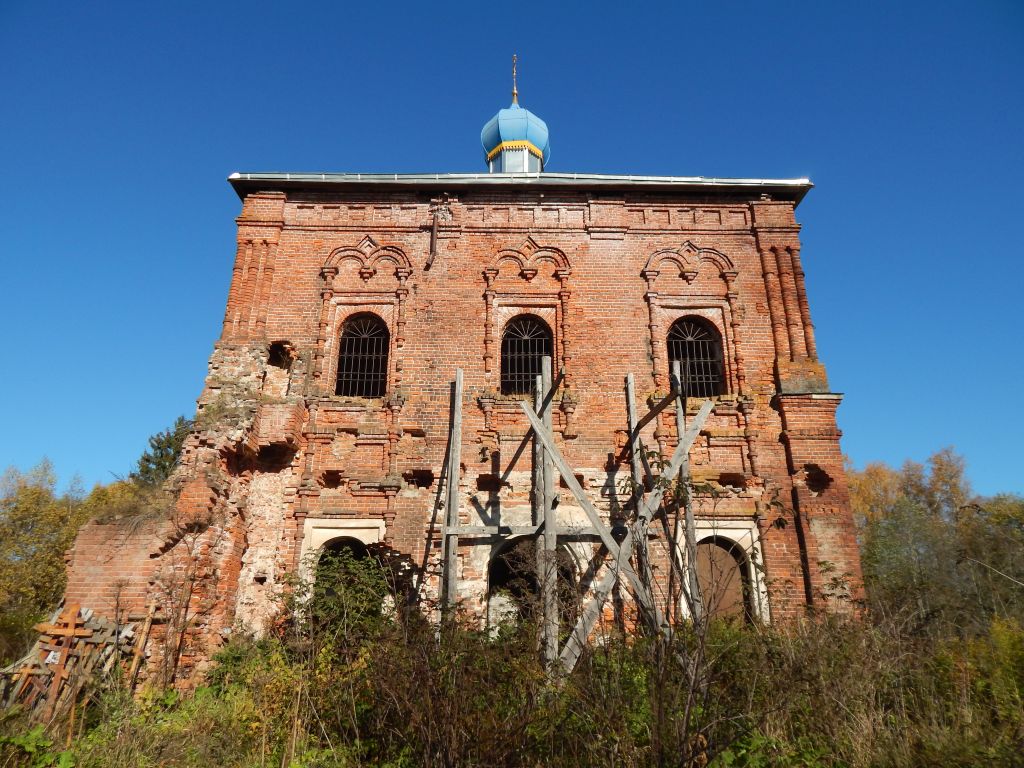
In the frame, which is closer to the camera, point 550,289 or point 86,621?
point 86,621

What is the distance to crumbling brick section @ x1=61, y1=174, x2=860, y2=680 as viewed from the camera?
9516 millimetres

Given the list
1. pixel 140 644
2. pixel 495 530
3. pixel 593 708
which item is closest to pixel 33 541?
pixel 140 644

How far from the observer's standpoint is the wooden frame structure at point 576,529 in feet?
25.8

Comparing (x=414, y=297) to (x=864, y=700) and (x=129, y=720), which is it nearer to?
(x=129, y=720)

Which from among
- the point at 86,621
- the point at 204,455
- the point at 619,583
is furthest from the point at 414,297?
the point at 86,621

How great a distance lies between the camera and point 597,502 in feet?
33.1

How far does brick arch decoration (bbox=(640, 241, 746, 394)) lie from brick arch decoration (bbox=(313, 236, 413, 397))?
4.26m

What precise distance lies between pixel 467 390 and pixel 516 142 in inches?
493

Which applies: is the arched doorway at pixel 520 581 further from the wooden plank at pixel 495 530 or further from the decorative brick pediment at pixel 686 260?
the decorative brick pediment at pixel 686 260

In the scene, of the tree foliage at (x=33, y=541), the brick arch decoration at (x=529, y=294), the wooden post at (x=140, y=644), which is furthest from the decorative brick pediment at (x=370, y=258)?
the tree foliage at (x=33, y=541)

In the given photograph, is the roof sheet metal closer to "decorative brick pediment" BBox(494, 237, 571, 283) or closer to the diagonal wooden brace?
"decorative brick pediment" BBox(494, 237, 571, 283)

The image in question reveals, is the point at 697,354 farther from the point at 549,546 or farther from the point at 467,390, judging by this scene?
the point at 549,546

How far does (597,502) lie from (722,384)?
3.15m

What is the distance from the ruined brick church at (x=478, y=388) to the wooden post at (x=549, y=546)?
31.6 inches
